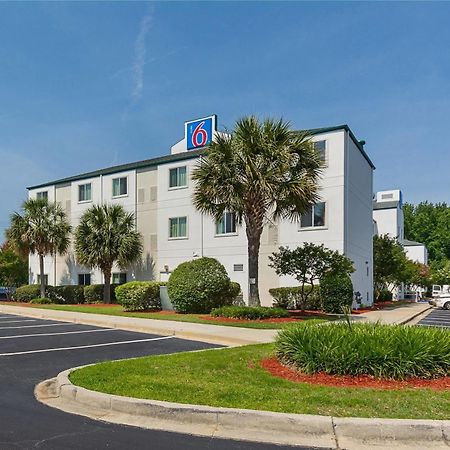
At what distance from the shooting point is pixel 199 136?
33406 mm

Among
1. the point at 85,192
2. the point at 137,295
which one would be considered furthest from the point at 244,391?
the point at 85,192

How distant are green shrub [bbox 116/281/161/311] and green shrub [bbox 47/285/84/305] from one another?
1017 cm

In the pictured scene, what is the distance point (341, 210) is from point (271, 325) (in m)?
9.75

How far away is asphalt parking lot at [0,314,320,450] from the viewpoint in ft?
16.8

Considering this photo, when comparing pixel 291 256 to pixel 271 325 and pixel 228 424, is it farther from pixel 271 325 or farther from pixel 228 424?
pixel 228 424

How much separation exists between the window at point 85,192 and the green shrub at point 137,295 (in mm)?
14290

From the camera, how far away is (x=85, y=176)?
3569 cm

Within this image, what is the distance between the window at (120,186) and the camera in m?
33.4

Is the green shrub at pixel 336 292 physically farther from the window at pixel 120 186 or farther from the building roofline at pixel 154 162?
the window at pixel 120 186

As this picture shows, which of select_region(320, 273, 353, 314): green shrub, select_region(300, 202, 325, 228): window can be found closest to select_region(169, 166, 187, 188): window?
select_region(300, 202, 325, 228): window

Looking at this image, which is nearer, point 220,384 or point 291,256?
point 220,384

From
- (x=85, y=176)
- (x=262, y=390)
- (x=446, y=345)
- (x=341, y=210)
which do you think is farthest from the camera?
(x=85, y=176)

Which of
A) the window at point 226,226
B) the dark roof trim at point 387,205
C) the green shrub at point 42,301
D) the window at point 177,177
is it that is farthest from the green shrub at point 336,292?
the dark roof trim at point 387,205

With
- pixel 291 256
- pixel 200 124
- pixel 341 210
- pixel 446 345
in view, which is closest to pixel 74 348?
pixel 446 345
